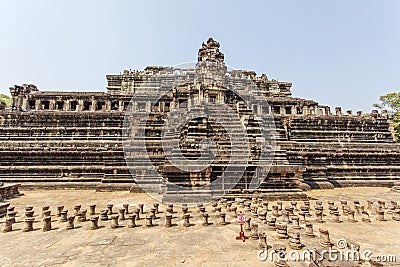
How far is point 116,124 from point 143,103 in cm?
994

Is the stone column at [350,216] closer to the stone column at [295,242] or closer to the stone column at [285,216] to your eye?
the stone column at [285,216]

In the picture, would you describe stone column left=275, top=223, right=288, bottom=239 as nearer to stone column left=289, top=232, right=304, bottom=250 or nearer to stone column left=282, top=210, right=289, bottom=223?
stone column left=289, top=232, right=304, bottom=250

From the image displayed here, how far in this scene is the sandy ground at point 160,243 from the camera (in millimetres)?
4668

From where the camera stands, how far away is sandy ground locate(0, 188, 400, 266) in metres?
4.67

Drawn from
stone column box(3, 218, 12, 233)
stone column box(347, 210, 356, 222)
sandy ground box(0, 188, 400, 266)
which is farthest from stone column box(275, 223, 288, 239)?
stone column box(3, 218, 12, 233)

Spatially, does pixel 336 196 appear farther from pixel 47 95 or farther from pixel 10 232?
pixel 47 95

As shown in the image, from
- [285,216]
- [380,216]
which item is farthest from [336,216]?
[285,216]

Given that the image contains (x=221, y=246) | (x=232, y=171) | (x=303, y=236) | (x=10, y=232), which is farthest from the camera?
(x=232, y=171)

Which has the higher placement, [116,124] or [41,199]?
[116,124]

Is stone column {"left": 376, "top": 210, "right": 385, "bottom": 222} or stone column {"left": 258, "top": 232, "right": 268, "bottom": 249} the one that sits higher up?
stone column {"left": 258, "top": 232, "right": 268, "bottom": 249}

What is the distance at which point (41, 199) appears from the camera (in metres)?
11.7

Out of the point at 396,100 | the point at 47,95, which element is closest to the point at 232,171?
the point at 47,95

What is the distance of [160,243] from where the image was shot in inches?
221

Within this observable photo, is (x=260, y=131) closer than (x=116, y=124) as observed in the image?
Yes
